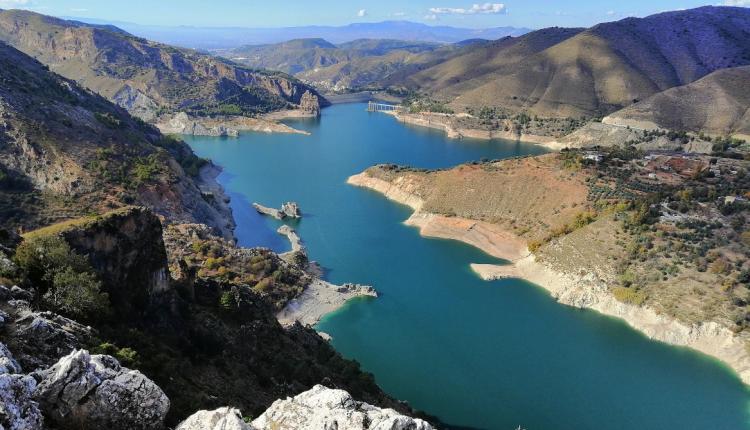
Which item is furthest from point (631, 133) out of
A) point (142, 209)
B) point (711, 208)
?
point (142, 209)

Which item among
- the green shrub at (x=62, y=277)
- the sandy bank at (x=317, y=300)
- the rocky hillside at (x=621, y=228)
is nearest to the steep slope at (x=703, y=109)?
the rocky hillside at (x=621, y=228)

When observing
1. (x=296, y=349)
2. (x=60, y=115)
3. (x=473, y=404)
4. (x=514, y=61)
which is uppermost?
(x=514, y=61)

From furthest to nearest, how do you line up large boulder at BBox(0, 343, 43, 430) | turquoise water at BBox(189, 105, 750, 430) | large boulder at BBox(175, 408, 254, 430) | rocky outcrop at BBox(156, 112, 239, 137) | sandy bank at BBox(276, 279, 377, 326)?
1. rocky outcrop at BBox(156, 112, 239, 137)
2. sandy bank at BBox(276, 279, 377, 326)
3. turquoise water at BBox(189, 105, 750, 430)
4. large boulder at BBox(175, 408, 254, 430)
5. large boulder at BBox(0, 343, 43, 430)

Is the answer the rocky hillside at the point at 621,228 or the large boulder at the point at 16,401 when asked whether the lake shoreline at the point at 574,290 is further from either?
the large boulder at the point at 16,401

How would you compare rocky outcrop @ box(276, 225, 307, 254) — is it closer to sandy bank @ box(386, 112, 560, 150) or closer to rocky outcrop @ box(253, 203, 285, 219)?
rocky outcrop @ box(253, 203, 285, 219)

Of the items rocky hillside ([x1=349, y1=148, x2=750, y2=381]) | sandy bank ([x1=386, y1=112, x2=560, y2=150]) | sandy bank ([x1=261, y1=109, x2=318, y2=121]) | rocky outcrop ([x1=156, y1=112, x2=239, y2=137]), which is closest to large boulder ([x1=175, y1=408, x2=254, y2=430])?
rocky hillside ([x1=349, y1=148, x2=750, y2=381])

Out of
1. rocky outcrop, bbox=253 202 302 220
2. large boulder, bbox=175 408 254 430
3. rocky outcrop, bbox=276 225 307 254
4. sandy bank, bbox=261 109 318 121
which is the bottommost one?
A: rocky outcrop, bbox=276 225 307 254

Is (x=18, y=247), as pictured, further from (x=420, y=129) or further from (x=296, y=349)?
(x=420, y=129)
